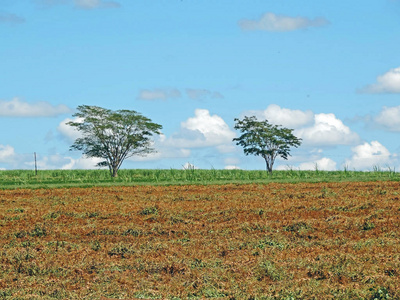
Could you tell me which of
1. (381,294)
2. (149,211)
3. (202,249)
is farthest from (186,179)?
(381,294)

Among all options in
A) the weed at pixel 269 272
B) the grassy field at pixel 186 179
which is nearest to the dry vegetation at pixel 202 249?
the weed at pixel 269 272

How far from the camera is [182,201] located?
80.6 feet

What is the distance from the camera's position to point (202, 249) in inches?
540

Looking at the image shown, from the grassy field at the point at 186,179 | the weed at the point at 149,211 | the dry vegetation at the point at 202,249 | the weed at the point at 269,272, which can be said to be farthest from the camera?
the grassy field at the point at 186,179

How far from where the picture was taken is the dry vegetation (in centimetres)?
1023

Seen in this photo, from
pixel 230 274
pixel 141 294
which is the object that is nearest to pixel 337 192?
pixel 230 274

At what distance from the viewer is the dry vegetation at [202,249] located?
10.2 meters

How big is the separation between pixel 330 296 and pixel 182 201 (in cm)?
1533

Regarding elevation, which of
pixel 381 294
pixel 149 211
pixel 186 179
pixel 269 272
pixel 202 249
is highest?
pixel 186 179

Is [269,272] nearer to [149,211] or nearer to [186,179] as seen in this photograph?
[149,211]

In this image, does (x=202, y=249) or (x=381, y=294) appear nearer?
(x=381, y=294)

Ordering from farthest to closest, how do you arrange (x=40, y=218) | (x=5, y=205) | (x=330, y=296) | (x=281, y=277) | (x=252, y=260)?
(x=5, y=205) < (x=40, y=218) < (x=252, y=260) < (x=281, y=277) < (x=330, y=296)

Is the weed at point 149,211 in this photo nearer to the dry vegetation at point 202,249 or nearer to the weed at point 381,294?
the dry vegetation at point 202,249

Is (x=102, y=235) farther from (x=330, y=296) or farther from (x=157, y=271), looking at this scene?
(x=330, y=296)
